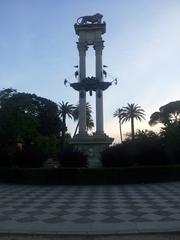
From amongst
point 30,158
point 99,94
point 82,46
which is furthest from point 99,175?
point 82,46

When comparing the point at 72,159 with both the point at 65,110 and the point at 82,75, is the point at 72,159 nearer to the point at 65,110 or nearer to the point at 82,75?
the point at 82,75

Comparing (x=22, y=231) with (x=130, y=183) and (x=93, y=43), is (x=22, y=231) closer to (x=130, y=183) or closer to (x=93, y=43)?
(x=130, y=183)

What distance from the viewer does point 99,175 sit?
24891mm

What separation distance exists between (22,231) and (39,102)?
6680 centimetres

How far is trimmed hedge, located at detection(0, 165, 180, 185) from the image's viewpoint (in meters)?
25.0

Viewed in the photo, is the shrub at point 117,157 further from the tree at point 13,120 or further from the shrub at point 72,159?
the tree at point 13,120

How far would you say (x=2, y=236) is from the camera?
960 cm

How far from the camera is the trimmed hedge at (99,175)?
81.9 feet

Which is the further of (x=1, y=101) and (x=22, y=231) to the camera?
(x=1, y=101)

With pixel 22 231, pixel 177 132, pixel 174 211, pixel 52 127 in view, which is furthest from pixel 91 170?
pixel 52 127

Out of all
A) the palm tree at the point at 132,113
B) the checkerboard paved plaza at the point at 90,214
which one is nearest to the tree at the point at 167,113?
the palm tree at the point at 132,113

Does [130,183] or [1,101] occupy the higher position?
[1,101]

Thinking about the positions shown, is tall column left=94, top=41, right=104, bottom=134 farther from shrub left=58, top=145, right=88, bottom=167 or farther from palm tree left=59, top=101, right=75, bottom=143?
palm tree left=59, top=101, right=75, bottom=143

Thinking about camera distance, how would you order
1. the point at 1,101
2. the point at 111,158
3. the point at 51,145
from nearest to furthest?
the point at 111,158 → the point at 1,101 → the point at 51,145
